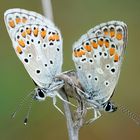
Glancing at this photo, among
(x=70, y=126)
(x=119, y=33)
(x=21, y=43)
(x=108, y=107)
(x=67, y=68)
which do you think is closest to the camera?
(x=70, y=126)

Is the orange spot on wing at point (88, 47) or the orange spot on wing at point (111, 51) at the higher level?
the orange spot on wing at point (88, 47)

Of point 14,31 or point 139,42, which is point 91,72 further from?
point 139,42

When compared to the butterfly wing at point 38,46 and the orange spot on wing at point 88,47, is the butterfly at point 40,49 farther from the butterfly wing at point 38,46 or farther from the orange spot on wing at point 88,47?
the orange spot on wing at point 88,47

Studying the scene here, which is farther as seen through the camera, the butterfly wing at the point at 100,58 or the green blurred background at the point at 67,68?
the green blurred background at the point at 67,68

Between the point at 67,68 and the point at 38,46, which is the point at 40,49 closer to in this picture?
the point at 38,46

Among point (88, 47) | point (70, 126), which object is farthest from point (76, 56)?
point (70, 126)

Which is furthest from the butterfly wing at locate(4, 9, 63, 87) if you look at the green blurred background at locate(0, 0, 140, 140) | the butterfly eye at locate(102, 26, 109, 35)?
the green blurred background at locate(0, 0, 140, 140)

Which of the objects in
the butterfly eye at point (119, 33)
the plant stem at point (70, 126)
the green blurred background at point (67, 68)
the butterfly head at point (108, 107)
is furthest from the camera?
the green blurred background at point (67, 68)

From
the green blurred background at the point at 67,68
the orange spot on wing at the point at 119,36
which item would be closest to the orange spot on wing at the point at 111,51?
the orange spot on wing at the point at 119,36
